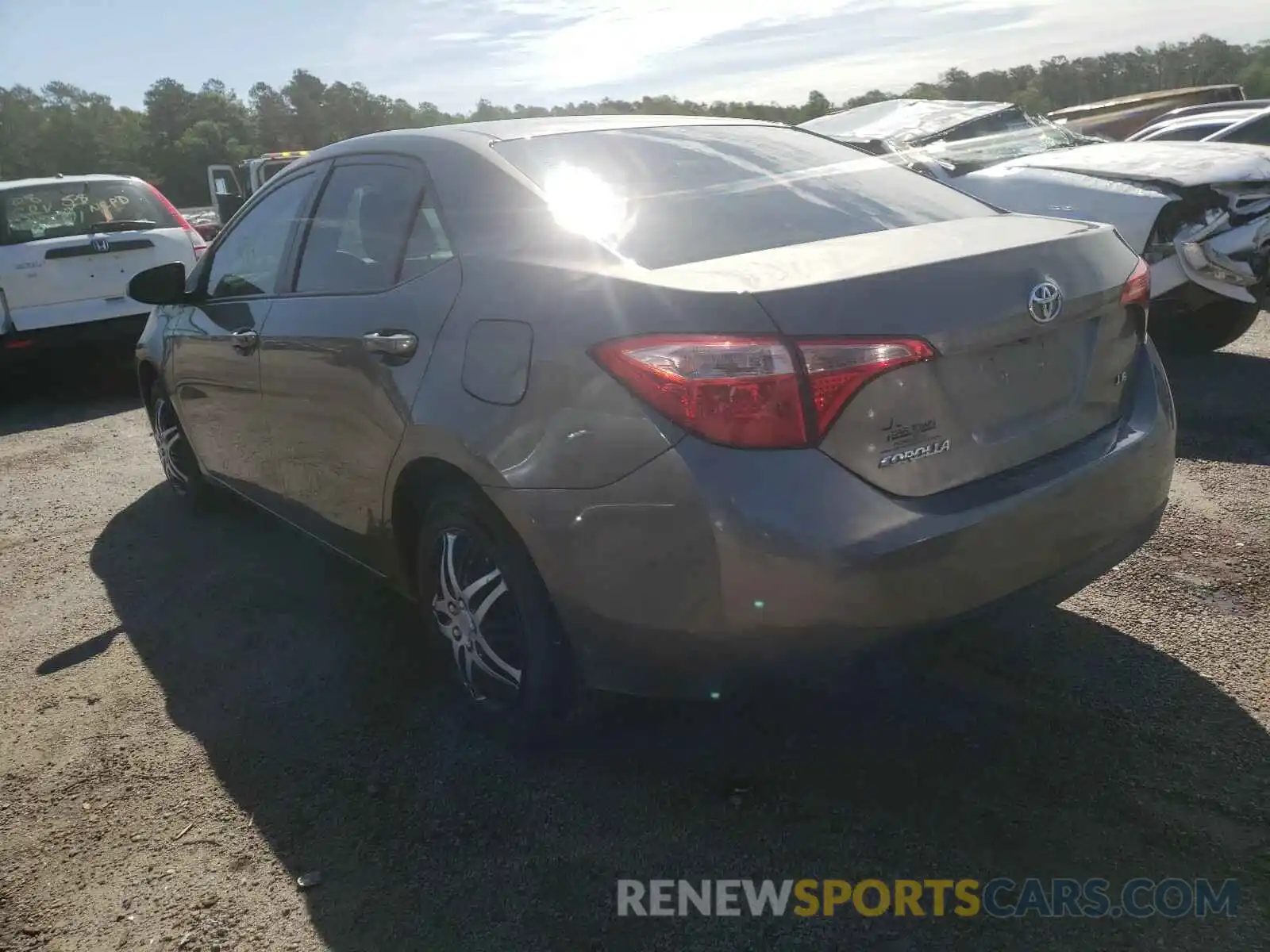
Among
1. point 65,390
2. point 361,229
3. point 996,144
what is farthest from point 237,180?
point 361,229

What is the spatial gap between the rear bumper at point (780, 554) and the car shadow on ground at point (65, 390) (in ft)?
22.8

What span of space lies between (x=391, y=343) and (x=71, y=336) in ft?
21.4

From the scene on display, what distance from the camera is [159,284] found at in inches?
175

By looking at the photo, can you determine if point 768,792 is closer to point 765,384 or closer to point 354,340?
point 765,384

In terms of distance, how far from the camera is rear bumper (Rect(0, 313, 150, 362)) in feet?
26.5

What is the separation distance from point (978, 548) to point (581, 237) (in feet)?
3.88

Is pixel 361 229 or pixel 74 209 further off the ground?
pixel 74 209

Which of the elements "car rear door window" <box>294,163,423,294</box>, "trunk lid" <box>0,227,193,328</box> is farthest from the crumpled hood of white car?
"trunk lid" <box>0,227,193,328</box>

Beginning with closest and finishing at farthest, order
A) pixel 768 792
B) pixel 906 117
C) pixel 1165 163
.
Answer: pixel 768 792 < pixel 1165 163 < pixel 906 117

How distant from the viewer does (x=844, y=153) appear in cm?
355

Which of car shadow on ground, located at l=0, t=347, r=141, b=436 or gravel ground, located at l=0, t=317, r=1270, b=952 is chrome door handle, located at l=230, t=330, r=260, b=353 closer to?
gravel ground, located at l=0, t=317, r=1270, b=952

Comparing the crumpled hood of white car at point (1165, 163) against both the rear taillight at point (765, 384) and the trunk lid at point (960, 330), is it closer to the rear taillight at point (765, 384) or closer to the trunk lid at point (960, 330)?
the trunk lid at point (960, 330)

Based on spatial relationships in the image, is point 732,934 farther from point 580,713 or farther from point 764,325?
point 764,325

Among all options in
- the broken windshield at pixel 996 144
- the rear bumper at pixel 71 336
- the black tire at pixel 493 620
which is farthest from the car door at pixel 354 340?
the broken windshield at pixel 996 144
